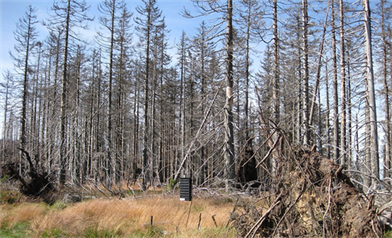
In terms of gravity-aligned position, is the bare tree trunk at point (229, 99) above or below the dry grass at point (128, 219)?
above

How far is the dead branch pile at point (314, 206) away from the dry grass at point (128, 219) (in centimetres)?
112

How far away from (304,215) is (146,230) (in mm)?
3229

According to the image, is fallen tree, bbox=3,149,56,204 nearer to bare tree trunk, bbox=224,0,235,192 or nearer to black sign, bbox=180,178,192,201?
black sign, bbox=180,178,192,201

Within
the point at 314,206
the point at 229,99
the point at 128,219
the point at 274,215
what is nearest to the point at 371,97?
the point at 314,206

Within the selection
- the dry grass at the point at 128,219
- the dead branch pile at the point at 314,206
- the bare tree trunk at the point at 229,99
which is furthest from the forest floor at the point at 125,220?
the bare tree trunk at the point at 229,99

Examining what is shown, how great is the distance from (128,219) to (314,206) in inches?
172

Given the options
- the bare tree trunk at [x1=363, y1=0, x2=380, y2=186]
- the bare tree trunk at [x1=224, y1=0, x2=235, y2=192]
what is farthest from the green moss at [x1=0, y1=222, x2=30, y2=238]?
the bare tree trunk at [x1=363, y1=0, x2=380, y2=186]

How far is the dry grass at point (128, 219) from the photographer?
570cm

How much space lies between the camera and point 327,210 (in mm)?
4004

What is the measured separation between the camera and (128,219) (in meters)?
7.11

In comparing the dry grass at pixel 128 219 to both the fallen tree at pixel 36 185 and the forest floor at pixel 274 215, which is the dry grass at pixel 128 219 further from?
the fallen tree at pixel 36 185

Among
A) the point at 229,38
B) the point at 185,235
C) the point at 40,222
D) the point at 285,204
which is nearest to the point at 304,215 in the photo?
the point at 285,204

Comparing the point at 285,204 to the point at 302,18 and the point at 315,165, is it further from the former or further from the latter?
the point at 302,18

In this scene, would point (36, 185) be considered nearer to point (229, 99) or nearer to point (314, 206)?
point (229, 99)
